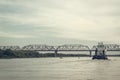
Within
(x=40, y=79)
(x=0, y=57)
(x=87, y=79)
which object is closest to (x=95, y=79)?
(x=87, y=79)

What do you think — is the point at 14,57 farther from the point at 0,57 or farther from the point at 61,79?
the point at 61,79

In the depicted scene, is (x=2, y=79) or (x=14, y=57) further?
(x=14, y=57)

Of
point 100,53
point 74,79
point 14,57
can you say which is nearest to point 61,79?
point 74,79

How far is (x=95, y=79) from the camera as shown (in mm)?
49281

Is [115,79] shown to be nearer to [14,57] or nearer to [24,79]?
[24,79]

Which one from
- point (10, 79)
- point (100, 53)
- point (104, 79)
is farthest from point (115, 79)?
point (100, 53)

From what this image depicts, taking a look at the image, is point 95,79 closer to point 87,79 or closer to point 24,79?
point 87,79

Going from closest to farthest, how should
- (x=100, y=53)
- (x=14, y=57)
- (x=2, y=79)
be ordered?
(x=2, y=79) → (x=100, y=53) → (x=14, y=57)

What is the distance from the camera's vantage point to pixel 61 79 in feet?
164

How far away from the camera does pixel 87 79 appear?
4950cm

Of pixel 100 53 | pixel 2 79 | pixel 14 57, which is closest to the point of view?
pixel 2 79

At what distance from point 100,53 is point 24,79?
454 feet

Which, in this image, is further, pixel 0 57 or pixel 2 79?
pixel 0 57

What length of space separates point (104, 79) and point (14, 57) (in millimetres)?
150876
